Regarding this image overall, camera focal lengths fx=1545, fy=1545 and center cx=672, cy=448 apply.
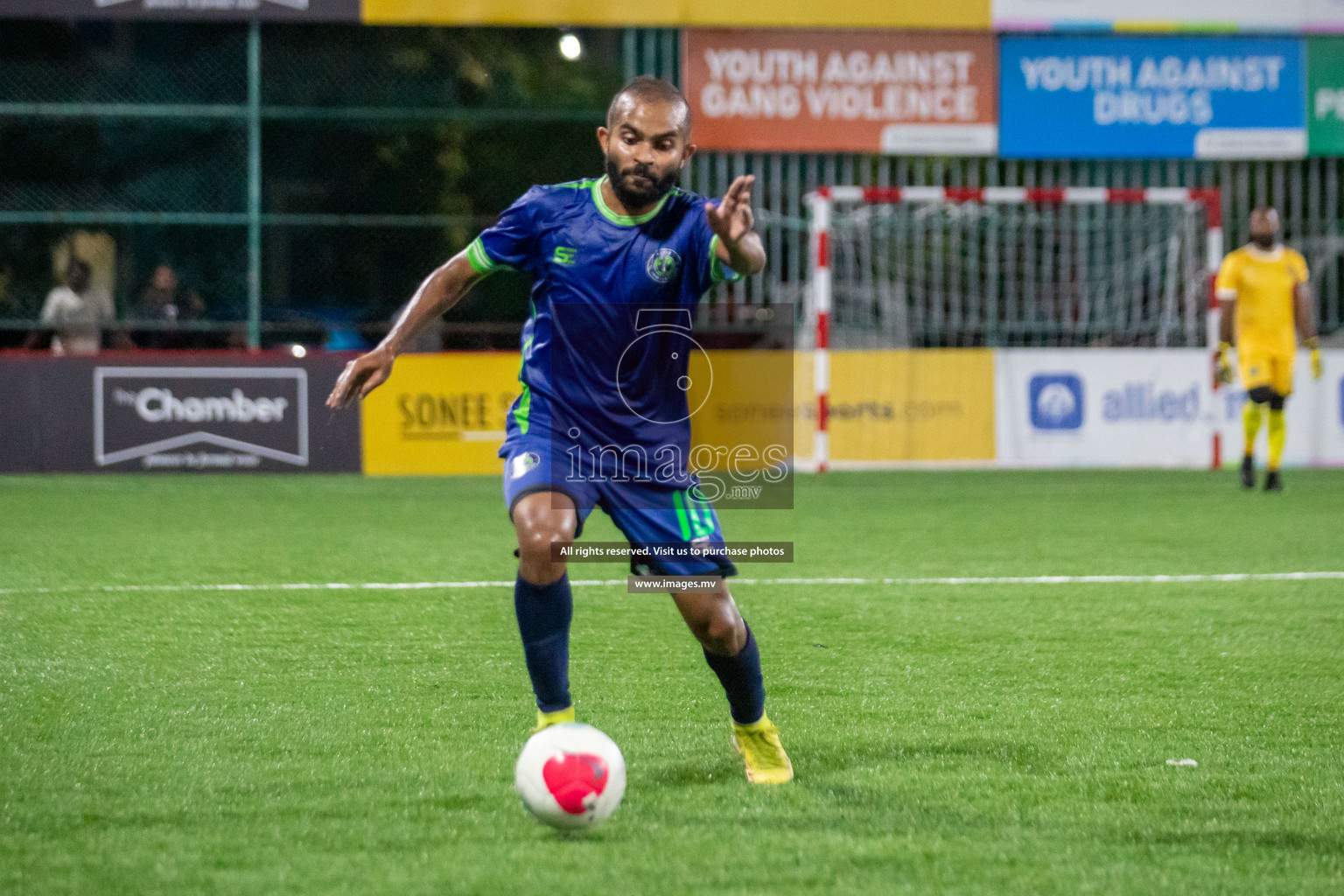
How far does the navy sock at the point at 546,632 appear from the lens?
149 inches

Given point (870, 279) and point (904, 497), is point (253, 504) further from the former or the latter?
point (870, 279)

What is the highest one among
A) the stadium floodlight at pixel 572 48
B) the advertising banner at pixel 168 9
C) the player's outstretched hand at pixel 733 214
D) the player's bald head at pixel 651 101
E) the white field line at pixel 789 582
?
the advertising banner at pixel 168 9

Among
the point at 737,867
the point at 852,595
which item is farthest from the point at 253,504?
the point at 737,867

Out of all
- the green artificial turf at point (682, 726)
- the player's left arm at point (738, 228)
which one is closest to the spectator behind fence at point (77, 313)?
the green artificial turf at point (682, 726)

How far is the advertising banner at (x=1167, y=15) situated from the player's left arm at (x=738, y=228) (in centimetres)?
1236

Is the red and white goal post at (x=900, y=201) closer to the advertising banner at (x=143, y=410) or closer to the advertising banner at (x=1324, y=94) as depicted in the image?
the advertising banner at (x=1324, y=94)

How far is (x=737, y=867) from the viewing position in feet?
10.0

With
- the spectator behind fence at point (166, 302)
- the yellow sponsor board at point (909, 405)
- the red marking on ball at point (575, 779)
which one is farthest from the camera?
the spectator behind fence at point (166, 302)

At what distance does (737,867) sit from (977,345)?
12.5m

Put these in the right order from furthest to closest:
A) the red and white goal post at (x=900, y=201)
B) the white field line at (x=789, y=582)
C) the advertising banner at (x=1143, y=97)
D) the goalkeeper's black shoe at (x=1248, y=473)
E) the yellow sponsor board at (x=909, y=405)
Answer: the advertising banner at (x=1143, y=97) → the yellow sponsor board at (x=909, y=405) → the red and white goal post at (x=900, y=201) → the goalkeeper's black shoe at (x=1248, y=473) → the white field line at (x=789, y=582)

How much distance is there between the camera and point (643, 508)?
12.3 ft

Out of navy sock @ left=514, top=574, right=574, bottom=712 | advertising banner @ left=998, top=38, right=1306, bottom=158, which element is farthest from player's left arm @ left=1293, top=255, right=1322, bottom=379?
navy sock @ left=514, top=574, right=574, bottom=712

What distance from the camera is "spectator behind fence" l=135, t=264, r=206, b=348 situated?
14555 millimetres

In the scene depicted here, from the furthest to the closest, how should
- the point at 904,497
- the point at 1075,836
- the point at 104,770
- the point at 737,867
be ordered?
1. the point at 904,497
2. the point at 104,770
3. the point at 1075,836
4. the point at 737,867
